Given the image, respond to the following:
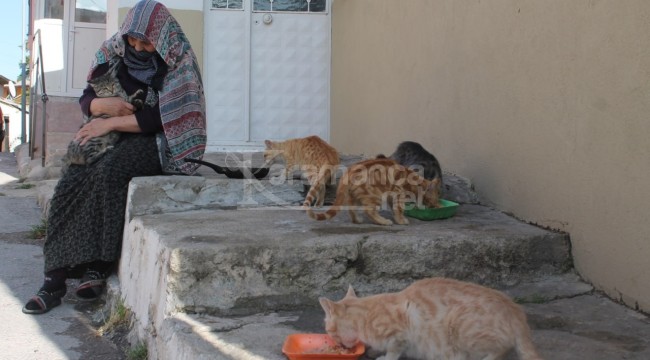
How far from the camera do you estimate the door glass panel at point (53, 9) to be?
31.0 feet

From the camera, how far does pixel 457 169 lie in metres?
4.62

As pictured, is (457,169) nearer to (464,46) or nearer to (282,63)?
(464,46)

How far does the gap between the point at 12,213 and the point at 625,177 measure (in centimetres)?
579

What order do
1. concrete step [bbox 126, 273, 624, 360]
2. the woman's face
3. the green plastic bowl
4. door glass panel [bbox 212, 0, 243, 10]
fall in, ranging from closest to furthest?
concrete step [bbox 126, 273, 624, 360]
the green plastic bowl
the woman's face
door glass panel [bbox 212, 0, 243, 10]

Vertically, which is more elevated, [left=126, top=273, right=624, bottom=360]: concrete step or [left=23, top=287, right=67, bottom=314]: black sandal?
[left=126, top=273, right=624, bottom=360]: concrete step

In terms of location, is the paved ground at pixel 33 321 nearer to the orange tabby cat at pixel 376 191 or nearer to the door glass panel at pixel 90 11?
the orange tabby cat at pixel 376 191

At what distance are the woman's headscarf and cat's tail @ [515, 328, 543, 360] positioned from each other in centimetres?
254

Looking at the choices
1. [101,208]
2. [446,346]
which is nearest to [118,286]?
[101,208]

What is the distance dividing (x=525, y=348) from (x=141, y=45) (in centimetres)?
297

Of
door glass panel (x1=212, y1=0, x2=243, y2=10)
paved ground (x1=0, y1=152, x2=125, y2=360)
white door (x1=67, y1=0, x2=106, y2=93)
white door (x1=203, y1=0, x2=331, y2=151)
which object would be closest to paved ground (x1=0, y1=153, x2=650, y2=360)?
paved ground (x1=0, y1=152, x2=125, y2=360)

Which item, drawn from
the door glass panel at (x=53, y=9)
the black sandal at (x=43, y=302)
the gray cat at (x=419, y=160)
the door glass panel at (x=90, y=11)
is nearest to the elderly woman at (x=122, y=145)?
the black sandal at (x=43, y=302)

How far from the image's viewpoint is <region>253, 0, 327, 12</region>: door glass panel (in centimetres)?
740

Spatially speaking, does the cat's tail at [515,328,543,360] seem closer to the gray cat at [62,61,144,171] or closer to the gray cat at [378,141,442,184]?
the gray cat at [378,141,442,184]

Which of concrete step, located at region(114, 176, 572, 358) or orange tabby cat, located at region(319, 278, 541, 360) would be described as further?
concrete step, located at region(114, 176, 572, 358)
